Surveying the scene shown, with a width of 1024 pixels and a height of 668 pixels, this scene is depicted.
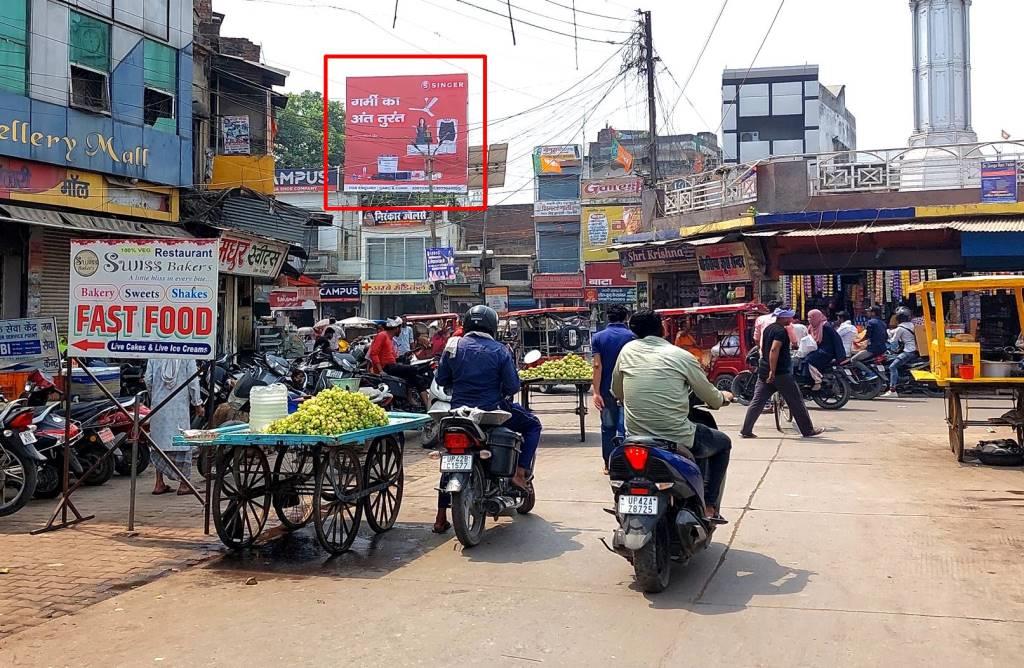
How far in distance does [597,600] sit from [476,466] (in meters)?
1.73

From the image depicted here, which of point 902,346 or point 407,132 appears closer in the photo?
point 902,346

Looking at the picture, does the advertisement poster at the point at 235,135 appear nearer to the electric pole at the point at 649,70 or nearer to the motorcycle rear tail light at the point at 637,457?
the electric pole at the point at 649,70

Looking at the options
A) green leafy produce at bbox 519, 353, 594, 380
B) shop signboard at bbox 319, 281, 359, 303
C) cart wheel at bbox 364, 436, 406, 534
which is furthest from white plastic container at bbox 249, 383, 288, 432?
shop signboard at bbox 319, 281, 359, 303

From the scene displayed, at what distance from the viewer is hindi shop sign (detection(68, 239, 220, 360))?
7.32 metres

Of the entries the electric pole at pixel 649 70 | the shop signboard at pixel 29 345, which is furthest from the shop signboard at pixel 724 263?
the shop signboard at pixel 29 345

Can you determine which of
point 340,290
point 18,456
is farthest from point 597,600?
point 340,290

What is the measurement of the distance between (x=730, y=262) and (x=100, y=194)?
50.1 ft

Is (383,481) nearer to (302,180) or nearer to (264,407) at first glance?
(264,407)

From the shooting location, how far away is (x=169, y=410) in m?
8.90

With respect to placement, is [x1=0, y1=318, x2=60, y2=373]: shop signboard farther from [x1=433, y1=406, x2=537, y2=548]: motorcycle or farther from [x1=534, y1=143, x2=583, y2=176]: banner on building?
[x1=534, y1=143, x2=583, y2=176]: banner on building

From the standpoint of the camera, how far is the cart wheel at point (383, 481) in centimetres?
718

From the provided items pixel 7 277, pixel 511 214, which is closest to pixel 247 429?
pixel 7 277

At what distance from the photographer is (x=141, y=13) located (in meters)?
17.5

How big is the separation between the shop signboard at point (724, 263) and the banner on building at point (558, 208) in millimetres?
22779
